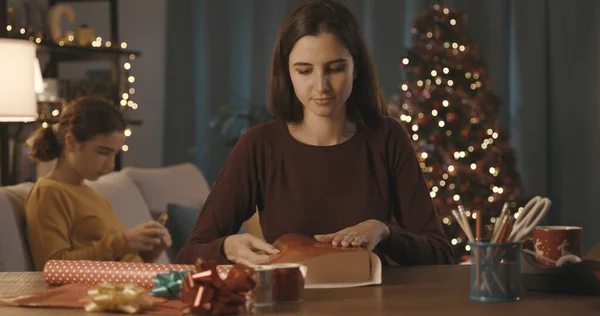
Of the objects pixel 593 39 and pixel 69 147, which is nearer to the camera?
pixel 69 147

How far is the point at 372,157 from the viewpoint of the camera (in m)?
1.98

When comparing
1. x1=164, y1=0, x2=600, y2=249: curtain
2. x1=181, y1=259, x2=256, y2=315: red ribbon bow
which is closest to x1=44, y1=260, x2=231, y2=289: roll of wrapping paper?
x1=181, y1=259, x2=256, y2=315: red ribbon bow

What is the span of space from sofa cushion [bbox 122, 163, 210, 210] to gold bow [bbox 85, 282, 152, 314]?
2592 millimetres

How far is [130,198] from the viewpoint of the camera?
142 inches

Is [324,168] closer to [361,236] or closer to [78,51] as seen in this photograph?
[361,236]

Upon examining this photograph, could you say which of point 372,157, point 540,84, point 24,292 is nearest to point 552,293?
point 372,157

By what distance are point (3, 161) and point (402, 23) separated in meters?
2.87

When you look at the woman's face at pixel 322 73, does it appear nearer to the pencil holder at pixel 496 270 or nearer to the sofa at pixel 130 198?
the pencil holder at pixel 496 270

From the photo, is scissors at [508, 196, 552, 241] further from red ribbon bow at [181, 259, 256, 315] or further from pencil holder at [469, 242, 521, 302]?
red ribbon bow at [181, 259, 256, 315]

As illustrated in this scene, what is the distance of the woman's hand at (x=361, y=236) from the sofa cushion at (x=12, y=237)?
1.23 m

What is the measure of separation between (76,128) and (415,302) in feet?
5.68

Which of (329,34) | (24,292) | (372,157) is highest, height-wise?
(329,34)

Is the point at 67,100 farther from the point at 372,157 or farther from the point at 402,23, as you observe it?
the point at 372,157

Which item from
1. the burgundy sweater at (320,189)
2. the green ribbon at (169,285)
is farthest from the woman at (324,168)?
the green ribbon at (169,285)
